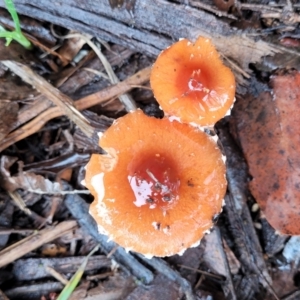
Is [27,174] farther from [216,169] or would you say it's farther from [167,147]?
[216,169]

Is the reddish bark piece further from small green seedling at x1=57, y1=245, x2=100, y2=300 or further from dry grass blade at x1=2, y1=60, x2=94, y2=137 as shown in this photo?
small green seedling at x1=57, y1=245, x2=100, y2=300

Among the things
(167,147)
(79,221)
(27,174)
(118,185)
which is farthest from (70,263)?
(167,147)

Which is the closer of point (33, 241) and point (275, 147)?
point (275, 147)

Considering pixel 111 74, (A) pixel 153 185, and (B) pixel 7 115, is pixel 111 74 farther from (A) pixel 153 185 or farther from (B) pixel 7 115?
(A) pixel 153 185

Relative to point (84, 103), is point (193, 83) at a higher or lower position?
higher

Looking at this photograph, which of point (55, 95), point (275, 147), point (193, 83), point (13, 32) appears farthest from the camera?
point (55, 95)

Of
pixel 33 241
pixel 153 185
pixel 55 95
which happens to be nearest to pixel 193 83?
pixel 153 185

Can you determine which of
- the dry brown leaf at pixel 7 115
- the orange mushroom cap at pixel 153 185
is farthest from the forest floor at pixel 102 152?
the orange mushroom cap at pixel 153 185

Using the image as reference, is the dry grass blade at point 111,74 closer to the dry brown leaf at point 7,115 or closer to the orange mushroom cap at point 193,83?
the orange mushroom cap at point 193,83
